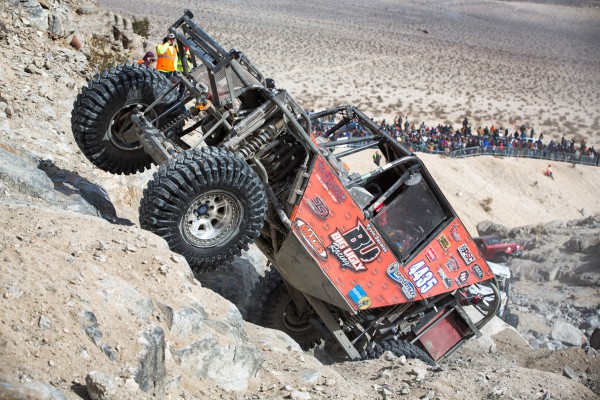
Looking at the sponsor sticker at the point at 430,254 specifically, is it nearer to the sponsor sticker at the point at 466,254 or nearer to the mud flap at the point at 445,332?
the sponsor sticker at the point at 466,254

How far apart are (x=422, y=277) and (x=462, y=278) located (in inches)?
24.5

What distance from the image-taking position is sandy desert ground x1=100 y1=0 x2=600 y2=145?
146ft

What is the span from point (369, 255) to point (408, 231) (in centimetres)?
62

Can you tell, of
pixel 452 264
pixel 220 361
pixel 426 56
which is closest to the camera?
pixel 220 361

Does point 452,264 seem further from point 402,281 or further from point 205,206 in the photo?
point 205,206

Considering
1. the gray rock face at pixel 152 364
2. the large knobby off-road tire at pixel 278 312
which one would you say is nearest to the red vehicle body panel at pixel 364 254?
the large knobby off-road tire at pixel 278 312

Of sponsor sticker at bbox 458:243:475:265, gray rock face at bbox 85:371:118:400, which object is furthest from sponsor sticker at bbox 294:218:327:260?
gray rock face at bbox 85:371:118:400

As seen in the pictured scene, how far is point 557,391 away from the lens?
7984 mm

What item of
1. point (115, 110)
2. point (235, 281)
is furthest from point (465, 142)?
point (115, 110)

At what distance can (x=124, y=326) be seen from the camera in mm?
5109

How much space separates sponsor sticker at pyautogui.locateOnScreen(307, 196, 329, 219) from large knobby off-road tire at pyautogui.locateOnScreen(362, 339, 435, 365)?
226 cm

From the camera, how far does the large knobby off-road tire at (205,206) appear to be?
6.83 m

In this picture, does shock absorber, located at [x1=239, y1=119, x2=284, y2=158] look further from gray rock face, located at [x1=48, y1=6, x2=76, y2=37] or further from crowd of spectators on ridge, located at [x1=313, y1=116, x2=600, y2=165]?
crowd of spectators on ridge, located at [x1=313, y1=116, x2=600, y2=165]

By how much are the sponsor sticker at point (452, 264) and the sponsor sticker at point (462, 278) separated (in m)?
0.12
